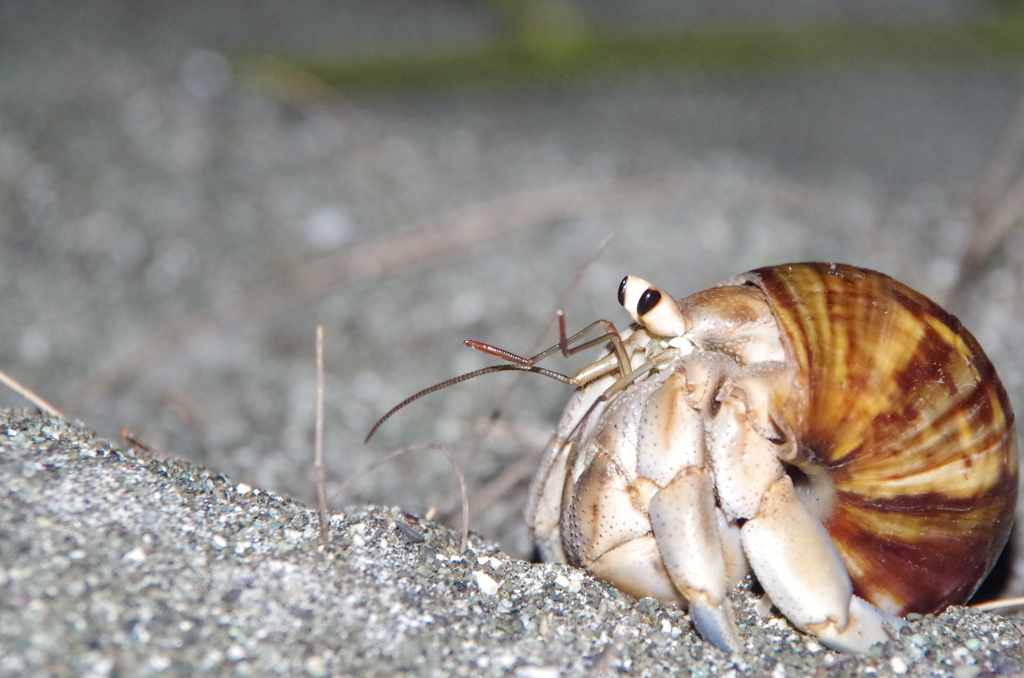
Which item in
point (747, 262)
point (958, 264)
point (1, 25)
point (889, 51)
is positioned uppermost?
point (1, 25)

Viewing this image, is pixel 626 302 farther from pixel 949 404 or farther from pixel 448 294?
pixel 448 294

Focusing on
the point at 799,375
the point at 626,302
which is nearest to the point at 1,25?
the point at 626,302

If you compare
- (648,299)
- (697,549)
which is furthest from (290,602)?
(648,299)

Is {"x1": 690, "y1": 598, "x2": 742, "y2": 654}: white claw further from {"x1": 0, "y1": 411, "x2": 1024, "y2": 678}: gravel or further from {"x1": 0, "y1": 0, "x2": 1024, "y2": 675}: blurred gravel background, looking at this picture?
{"x1": 0, "y1": 0, "x2": 1024, "y2": 675}: blurred gravel background

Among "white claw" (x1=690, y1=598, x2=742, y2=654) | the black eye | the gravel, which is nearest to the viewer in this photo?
the gravel

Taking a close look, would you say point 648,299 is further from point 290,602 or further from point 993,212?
point 993,212

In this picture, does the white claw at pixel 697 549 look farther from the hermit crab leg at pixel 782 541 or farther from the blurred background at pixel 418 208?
the blurred background at pixel 418 208

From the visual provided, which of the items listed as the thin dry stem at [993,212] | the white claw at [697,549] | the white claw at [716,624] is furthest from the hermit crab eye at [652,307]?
the thin dry stem at [993,212]

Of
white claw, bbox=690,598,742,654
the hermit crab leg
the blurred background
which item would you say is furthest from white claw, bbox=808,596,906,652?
the blurred background
